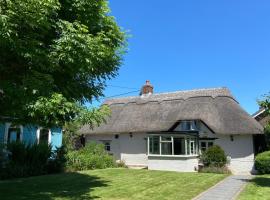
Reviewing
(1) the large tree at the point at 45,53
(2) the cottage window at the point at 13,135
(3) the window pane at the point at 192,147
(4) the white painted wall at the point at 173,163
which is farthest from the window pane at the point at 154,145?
(1) the large tree at the point at 45,53

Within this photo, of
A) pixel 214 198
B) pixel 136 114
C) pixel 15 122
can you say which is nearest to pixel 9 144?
pixel 15 122

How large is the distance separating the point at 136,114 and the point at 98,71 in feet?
70.5

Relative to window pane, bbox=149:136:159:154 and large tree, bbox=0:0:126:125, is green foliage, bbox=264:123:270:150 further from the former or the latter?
large tree, bbox=0:0:126:125

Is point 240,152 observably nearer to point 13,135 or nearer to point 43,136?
point 43,136

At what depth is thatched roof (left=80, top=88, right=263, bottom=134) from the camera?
2914 cm

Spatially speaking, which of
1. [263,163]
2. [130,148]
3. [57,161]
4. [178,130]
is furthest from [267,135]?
[57,161]

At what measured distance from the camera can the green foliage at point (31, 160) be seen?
1920 centimetres

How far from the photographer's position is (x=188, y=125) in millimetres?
31172

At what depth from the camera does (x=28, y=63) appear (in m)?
10.3

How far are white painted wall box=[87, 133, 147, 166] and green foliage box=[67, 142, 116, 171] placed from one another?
3534 mm

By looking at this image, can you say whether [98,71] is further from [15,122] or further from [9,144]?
[9,144]

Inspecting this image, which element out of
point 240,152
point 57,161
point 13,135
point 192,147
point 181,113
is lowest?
point 57,161

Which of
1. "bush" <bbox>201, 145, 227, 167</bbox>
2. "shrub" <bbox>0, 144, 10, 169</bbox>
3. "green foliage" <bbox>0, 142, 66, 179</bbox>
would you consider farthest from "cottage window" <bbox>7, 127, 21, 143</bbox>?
"bush" <bbox>201, 145, 227, 167</bbox>

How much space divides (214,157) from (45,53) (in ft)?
67.5
